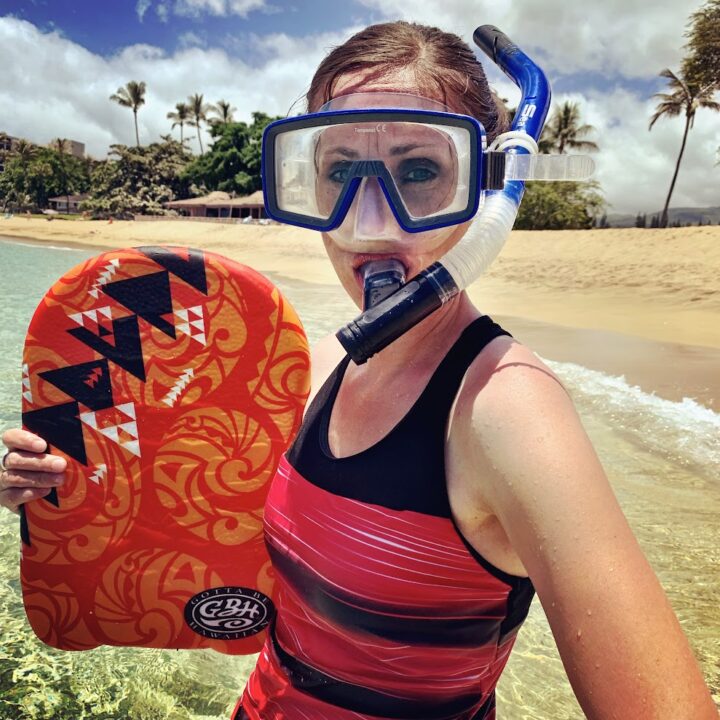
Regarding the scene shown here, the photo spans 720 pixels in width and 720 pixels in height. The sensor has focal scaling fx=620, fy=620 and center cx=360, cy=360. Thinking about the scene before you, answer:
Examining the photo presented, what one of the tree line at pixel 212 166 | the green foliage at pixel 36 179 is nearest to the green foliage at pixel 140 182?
the tree line at pixel 212 166

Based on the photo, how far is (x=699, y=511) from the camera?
3543 mm

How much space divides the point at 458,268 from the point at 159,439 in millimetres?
985

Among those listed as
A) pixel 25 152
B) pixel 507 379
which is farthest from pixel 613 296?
pixel 25 152

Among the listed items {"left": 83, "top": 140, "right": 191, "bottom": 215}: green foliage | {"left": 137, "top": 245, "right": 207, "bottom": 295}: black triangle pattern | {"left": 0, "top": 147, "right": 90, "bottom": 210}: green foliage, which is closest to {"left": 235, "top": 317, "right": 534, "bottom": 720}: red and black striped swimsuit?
{"left": 137, "top": 245, "right": 207, "bottom": 295}: black triangle pattern

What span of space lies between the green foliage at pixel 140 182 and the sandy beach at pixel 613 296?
23.3 metres

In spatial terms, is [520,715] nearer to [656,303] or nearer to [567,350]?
[567,350]

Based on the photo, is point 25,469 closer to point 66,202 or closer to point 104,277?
point 104,277

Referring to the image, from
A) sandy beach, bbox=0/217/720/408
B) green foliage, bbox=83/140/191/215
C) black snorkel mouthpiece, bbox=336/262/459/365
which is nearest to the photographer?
black snorkel mouthpiece, bbox=336/262/459/365

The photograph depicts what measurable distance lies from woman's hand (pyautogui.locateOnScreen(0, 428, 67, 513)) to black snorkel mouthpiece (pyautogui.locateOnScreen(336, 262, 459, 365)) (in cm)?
96

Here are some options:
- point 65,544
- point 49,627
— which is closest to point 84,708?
point 49,627

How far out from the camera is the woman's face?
40.1 inches

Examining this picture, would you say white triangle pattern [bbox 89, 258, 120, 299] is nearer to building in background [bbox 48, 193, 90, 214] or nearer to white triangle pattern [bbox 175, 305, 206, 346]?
white triangle pattern [bbox 175, 305, 206, 346]

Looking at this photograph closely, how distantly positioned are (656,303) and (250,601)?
12.6 meters

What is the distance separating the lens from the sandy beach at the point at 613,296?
757 cm
